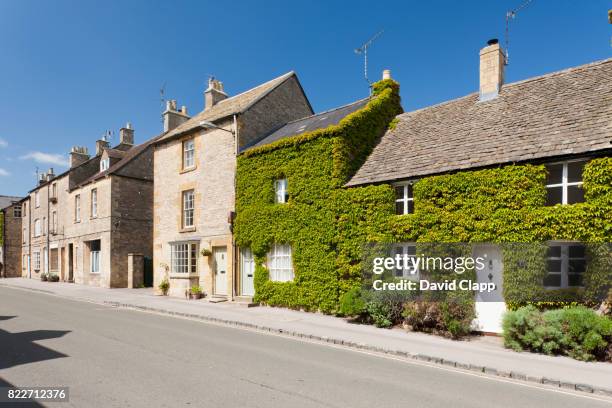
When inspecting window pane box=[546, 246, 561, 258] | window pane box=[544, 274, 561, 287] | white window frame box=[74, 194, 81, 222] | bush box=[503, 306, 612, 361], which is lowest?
bush box=[503, 306, 612, 361]

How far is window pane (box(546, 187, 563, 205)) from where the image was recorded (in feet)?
38.0

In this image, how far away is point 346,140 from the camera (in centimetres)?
1644

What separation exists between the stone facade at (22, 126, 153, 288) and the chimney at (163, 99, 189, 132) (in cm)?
220

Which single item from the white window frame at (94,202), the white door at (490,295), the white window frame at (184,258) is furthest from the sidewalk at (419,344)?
the white window frame at (94,202)

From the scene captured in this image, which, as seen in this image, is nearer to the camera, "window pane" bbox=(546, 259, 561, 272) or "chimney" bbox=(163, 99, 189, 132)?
"window pane" bbox=(546, 259, 561, 272)

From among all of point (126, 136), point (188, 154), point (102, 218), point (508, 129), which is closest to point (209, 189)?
point (188, 154)

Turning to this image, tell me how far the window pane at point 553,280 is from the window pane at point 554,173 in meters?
2.68

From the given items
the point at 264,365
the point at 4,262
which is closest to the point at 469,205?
the point at 264,365

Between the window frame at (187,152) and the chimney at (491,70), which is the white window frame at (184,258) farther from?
the chimney at (491,70)

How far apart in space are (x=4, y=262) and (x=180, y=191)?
35.3 m

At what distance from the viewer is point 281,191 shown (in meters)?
18.2

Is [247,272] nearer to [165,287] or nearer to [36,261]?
[165,287]

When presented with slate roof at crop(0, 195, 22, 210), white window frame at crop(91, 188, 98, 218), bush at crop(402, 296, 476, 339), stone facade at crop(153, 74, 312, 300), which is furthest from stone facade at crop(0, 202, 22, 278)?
bush at crop(402, 296, 476, 339)

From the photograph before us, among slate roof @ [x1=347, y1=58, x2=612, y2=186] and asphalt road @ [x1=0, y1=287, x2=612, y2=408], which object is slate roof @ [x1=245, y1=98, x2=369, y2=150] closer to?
slate roof @ [x1=347, y1=58, x2=612, y2=186]
